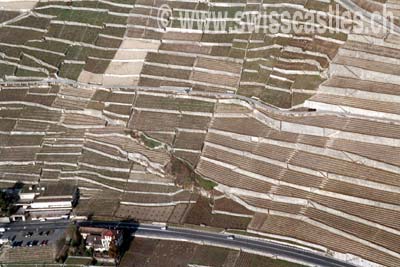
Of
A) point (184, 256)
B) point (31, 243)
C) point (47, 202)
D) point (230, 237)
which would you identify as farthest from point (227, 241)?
point (47, 202)

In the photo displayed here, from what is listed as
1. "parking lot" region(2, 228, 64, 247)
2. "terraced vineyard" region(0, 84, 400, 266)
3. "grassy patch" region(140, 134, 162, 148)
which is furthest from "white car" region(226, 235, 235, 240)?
"parking lot" region(2, 228, 64, 247)

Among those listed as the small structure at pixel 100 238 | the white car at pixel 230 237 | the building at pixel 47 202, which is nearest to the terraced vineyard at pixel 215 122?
the building at pixel 47 202

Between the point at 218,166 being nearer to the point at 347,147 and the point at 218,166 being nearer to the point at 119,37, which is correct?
the point at 347,147

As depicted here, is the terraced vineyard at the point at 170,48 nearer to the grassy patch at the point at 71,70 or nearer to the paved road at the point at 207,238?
the grassy patch at the point at 71,70

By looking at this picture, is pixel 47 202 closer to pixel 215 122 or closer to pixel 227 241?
pixel 215 122

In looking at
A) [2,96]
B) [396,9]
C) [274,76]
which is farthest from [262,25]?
[2,96]
